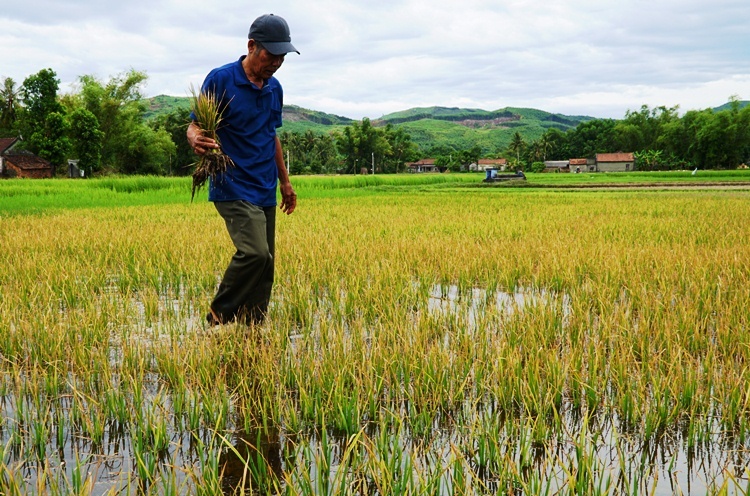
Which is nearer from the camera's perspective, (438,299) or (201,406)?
(201,406)

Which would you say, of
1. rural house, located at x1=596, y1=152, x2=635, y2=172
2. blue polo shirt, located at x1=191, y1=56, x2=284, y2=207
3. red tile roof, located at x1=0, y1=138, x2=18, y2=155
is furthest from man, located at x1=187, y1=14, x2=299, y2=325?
rural house, located at x1=596, y1=152, x2=635, y2=172

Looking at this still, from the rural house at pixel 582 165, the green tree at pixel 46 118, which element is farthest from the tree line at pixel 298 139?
the rural house at pixel 582 165

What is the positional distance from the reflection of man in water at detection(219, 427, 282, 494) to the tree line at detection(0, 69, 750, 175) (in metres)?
2.87

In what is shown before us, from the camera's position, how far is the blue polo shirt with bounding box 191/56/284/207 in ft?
11.9

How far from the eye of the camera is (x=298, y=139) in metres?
92.8

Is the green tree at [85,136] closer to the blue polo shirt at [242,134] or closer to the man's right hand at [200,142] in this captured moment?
the blue polo shirt at [242,134]

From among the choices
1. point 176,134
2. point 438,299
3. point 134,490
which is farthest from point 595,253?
point 176,134

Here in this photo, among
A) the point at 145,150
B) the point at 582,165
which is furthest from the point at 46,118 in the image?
the point at 582,165

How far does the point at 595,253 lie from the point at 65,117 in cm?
4307

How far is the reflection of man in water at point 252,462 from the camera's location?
1817 millimetres

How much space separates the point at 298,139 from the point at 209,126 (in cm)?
9128

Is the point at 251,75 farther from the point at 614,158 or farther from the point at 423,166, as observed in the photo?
the point at 423,166

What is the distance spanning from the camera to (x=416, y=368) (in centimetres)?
267

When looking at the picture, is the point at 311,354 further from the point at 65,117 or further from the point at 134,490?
the point at 65,117
